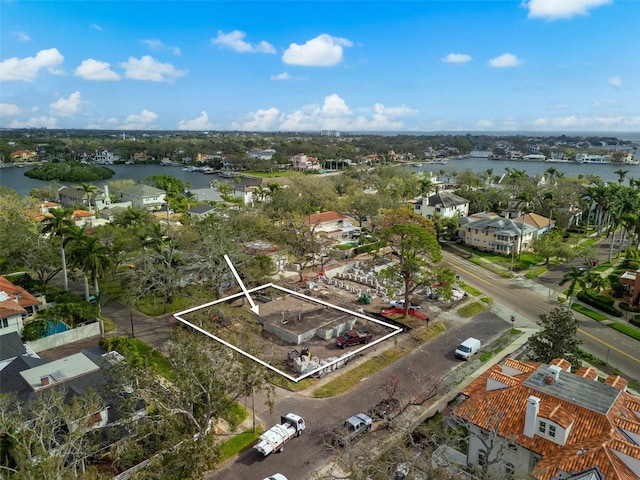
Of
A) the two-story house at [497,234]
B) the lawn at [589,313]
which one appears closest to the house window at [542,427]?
the lawn at [589,313]

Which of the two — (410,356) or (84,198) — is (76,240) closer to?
(410,356)

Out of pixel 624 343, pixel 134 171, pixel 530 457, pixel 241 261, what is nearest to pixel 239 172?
pixel 134 171

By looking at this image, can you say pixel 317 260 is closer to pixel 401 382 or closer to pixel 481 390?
pixel 401 382

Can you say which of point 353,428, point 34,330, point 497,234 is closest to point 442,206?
point 497,234

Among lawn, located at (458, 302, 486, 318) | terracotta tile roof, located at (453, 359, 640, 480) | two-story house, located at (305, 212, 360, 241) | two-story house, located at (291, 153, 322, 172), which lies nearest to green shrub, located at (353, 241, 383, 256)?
two-story house, located at (305, 212, 360, 241)

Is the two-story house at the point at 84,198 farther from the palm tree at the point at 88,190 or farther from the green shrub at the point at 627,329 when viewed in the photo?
the green shrub at the point at 627,329

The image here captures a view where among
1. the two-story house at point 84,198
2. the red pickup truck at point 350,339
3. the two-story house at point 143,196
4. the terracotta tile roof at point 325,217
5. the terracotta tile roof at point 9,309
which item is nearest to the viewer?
the red pickup truck at point 350,339
